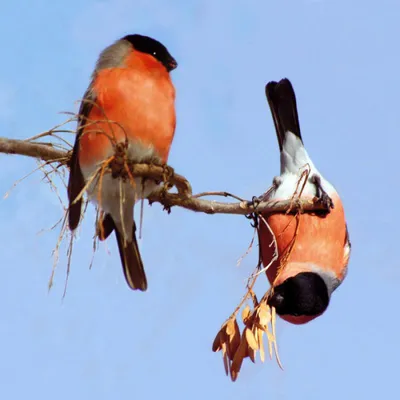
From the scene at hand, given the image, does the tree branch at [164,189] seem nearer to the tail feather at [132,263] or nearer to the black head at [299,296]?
the tail feather at [132,263]

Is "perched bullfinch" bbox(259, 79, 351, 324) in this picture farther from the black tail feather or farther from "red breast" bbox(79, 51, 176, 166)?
"red breast" bbox(79, 51, 176, 166)

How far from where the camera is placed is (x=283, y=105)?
178 inches

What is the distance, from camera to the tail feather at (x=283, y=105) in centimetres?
448

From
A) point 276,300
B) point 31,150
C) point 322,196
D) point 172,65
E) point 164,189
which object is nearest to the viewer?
point 31,150

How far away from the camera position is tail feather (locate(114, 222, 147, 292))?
323cm

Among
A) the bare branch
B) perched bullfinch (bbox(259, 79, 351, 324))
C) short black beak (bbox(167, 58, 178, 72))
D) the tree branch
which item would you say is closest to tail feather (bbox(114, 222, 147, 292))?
the tree branch

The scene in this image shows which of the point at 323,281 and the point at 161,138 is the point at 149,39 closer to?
the point at 161,138

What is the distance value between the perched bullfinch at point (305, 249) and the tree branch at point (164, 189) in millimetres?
408

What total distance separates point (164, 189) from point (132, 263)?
37 centimetres

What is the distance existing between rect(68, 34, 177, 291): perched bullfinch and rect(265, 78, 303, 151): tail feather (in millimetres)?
1384

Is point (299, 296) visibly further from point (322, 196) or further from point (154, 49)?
point (154, 49)

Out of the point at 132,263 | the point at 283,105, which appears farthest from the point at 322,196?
the point at 132,263

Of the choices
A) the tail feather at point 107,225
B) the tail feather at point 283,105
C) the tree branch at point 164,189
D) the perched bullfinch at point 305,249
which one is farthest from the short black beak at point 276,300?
the tail feather at point 283,105

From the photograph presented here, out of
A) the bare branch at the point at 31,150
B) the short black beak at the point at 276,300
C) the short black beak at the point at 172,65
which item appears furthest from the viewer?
the short black beak at the point at 276,300
